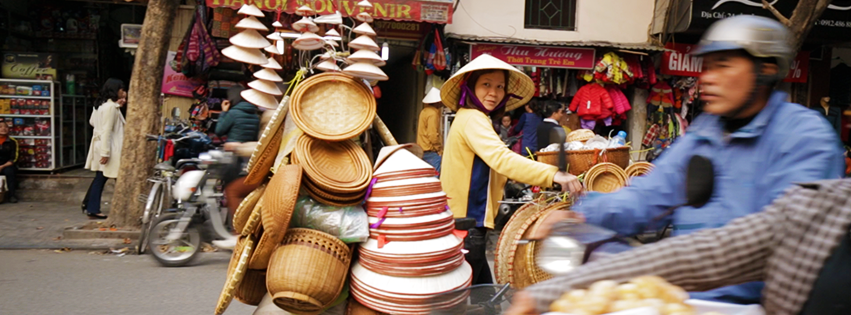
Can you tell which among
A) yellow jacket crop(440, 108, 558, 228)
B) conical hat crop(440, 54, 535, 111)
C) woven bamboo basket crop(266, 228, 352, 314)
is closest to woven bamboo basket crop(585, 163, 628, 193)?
conical hat crop(440, 54, 535, 111)

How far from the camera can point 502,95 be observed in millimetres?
3783

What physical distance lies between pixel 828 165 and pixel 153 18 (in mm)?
7478

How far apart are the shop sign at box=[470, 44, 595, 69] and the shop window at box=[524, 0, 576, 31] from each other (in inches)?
28.9

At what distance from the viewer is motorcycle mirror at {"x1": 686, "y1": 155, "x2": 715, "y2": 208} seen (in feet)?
5.27

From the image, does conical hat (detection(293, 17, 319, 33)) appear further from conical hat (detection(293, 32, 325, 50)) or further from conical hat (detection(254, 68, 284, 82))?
conical hat (detection(254, 68, 284, 82))

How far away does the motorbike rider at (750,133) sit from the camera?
1.66 m

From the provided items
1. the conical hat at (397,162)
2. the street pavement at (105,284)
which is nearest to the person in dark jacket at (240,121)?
the street pavement at (105,284)

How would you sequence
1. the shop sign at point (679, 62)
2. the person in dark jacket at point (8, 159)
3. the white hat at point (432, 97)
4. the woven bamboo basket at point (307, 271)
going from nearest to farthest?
the woven bamboo basket at point (307, 271) < the white hat at point (432, 97) < the person in dark jacket at point (8, 159) < the shop sign at point (679, 62)

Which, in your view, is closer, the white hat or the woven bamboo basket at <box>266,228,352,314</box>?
the woven bamboo basket at <box>266,228,352,314</box>

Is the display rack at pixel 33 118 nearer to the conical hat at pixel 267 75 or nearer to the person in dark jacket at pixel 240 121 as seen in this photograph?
the person in dark jacket at pixel 240 121

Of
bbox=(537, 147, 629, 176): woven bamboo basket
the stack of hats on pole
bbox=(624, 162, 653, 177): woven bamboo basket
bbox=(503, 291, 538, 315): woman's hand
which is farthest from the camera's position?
bbox=(624, 162, 653, 177): woven bamboo basket

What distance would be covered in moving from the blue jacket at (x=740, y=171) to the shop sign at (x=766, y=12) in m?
9.09

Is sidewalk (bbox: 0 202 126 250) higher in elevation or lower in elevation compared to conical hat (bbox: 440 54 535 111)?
lower

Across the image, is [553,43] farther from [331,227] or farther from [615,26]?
[331,227]
